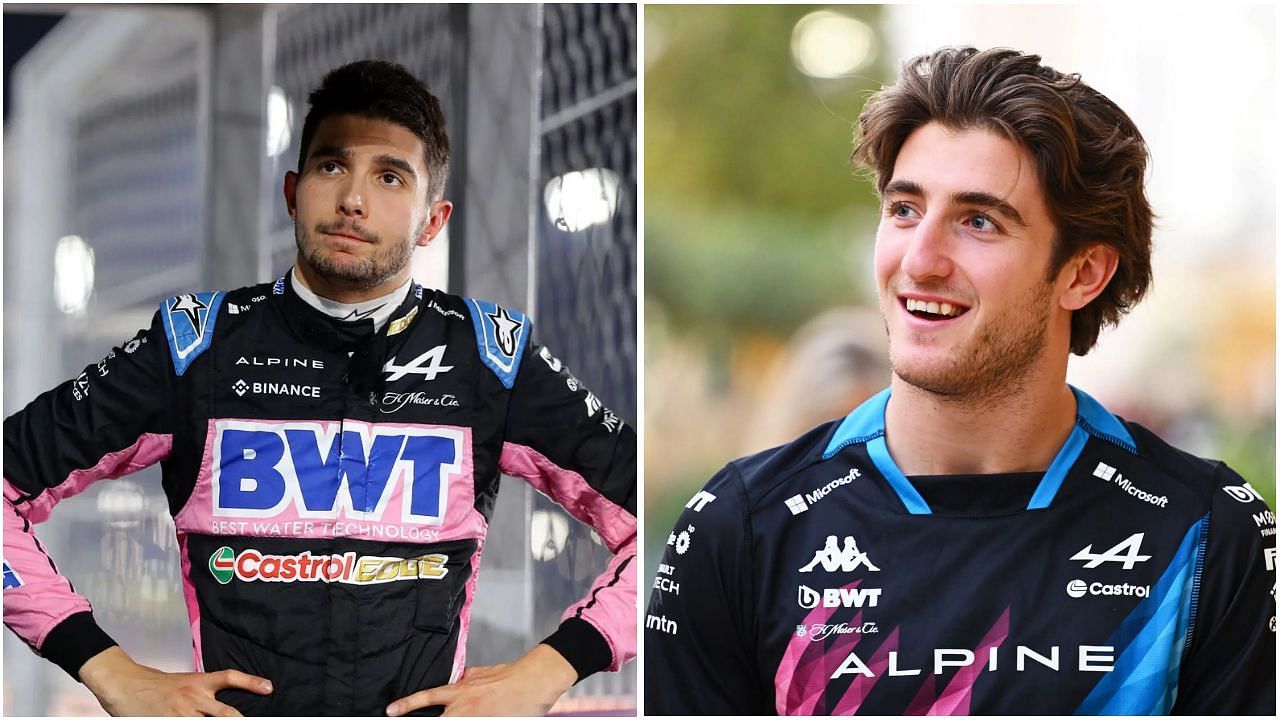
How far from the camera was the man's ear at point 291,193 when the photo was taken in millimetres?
2227

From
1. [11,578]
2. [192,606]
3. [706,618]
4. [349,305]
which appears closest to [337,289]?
[349,305]

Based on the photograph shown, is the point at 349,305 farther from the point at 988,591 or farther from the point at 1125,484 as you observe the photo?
the point at 1125,484

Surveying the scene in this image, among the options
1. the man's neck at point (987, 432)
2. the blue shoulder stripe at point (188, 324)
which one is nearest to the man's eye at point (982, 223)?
the man's neck at point (987, 432)

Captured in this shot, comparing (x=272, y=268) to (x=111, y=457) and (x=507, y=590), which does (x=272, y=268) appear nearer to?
(x=111, y=457)

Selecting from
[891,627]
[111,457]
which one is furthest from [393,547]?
[891,627]

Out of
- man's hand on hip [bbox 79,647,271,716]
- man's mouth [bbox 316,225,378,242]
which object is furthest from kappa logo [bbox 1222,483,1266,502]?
man's hand on hip [bbox 79,647,271,716]

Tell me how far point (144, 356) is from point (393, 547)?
0.55m

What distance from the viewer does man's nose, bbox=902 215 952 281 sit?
2.12m

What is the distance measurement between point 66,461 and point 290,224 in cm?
62

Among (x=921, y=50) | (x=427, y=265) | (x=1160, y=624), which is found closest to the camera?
(x=1160, y=624)

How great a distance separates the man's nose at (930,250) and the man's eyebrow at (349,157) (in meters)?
0.90

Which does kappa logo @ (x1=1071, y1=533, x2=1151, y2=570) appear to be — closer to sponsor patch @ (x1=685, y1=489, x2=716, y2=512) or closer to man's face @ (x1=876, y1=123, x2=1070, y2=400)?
man's face @ (x1=876, y1=123, x2=1070, y2=400)

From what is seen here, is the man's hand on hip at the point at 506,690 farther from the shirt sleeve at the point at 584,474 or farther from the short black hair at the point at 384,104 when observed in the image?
the short black hair at the point at 384,104

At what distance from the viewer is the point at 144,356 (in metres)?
2.15
